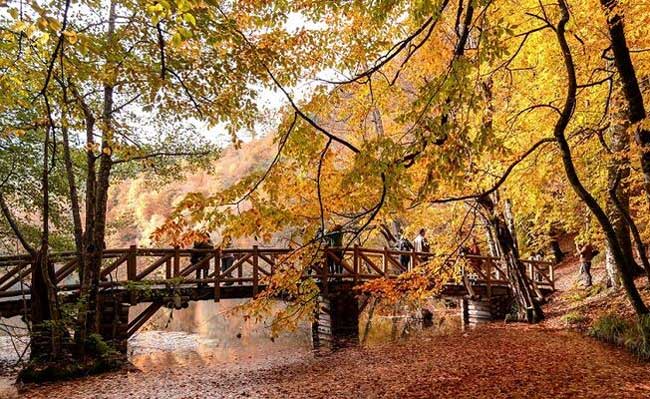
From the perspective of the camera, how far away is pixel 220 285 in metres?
12.3

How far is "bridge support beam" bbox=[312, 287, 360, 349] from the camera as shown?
13102 millimetres

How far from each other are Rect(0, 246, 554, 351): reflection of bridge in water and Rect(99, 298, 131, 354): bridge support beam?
2 centimetres

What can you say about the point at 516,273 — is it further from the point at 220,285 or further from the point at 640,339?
the point at 220,285

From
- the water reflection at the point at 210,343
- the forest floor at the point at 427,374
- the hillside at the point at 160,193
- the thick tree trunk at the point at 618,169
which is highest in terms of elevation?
the hillside at the point at 160,193

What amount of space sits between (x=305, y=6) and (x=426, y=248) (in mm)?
9116

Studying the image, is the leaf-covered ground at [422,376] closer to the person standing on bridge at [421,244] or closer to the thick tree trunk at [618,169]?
the thick tree trunk at [618,169]

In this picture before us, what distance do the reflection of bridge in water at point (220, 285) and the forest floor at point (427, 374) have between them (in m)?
1.50

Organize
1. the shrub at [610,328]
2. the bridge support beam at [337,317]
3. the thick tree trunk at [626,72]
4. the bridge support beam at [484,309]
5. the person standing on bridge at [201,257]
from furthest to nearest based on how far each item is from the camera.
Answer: the bridge support beam at [484,309]
the bridge support beam at [337,317]
the person standing on bridge at [201,257]
the shrub at [610,328]
the thick tree trunk at [626,72]

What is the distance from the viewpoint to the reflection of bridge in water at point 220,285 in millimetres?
10105

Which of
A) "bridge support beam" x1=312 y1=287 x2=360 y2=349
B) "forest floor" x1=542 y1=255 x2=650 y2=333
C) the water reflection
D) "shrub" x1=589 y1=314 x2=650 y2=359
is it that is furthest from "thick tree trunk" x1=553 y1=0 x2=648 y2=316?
"bridge support beam" x1=312 y1=287 x2=360 y2=349

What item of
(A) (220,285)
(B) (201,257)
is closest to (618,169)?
(A) (220,285)

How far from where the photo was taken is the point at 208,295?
451 inches

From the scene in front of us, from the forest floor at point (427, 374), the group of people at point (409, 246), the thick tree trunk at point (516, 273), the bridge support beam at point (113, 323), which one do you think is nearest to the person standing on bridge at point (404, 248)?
the group of people at point (409, 246)

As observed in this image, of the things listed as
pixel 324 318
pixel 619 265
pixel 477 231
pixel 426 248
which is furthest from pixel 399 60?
pixel 619 265
